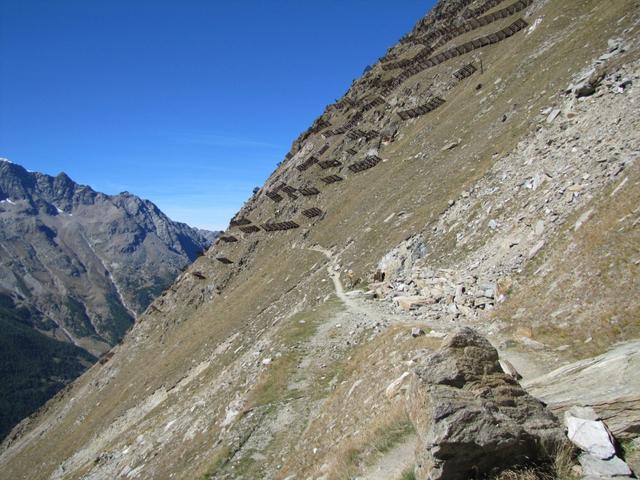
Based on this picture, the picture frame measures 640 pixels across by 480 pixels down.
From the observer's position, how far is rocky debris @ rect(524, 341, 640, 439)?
8688 mm

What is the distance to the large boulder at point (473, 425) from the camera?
883 cm

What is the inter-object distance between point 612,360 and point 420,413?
17.4ft

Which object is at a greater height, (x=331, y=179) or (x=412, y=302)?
(x=331, y=179)

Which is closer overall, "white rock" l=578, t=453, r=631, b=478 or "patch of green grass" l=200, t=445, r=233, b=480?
"white rock" l=578, t=453, r=631, b=478

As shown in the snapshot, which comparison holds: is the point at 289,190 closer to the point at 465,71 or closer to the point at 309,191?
the point at 309,191

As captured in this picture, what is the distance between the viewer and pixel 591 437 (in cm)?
857

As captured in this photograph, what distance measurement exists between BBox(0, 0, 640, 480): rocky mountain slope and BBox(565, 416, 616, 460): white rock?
1.14 ft

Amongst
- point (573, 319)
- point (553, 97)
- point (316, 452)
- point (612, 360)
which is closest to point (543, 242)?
point (573, 319)

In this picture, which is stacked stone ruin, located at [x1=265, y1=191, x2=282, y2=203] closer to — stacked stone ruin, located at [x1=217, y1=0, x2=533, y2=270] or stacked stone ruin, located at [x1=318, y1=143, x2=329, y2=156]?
stacked stone ruin, located at [x1=217, y1=0, x2=533, y2=270]

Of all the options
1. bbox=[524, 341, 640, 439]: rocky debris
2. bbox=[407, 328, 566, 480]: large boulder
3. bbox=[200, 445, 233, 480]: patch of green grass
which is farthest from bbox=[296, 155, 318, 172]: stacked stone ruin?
bbox=[407, 328, 566, 480]: large boulder

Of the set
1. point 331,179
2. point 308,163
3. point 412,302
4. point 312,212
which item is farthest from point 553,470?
point 308,163

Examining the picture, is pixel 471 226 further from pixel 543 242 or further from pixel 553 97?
pixel 553 97

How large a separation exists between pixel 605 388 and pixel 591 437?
1.71 m

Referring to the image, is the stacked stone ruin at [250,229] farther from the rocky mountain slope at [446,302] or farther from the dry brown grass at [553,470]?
the dry brown grass at [553,470]
